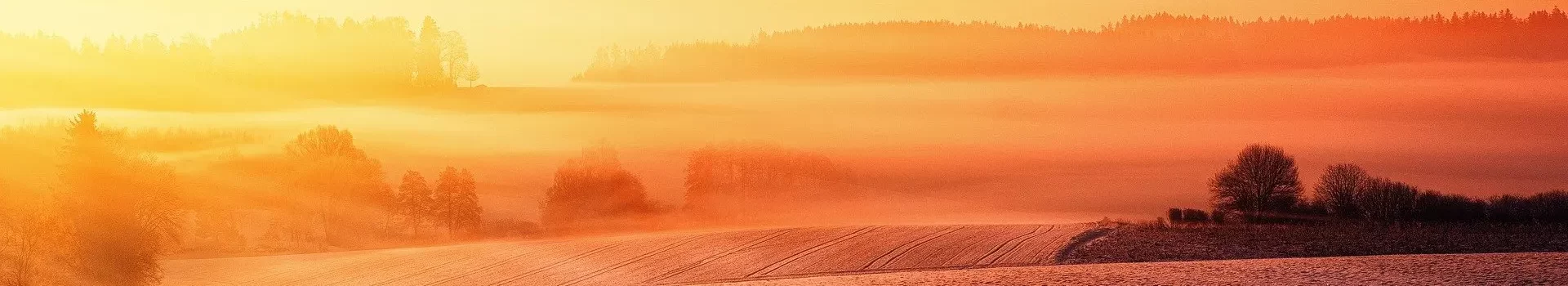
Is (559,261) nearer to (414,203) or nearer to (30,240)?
(414,203)

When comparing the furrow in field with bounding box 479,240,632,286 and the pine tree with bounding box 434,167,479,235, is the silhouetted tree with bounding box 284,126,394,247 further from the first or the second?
the furrow in field with bounding box 479,240,632,286

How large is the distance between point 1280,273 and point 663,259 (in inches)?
921

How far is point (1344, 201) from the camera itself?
55.1 metres

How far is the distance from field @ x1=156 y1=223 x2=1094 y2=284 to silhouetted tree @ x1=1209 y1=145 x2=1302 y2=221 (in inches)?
320

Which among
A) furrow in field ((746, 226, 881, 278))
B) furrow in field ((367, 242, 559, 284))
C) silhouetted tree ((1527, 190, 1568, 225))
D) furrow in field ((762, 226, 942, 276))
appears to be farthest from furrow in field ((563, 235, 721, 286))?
silhouetted tree ((1527, 190, 1568, 225))

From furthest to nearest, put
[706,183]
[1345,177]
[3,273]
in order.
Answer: [706,183] → [1345,177] → [3,273]

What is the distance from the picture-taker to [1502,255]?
41.2 metres

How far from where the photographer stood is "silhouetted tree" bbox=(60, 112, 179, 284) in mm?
38250

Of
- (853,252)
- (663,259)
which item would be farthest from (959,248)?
(663,259)

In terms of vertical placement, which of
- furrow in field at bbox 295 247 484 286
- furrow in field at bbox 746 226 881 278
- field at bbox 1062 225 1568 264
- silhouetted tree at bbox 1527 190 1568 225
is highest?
silhouetted tree at bbox 1527 190 1568 225

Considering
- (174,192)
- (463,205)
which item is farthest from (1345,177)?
(174,192)

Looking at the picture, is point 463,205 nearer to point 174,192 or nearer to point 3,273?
point 174,192

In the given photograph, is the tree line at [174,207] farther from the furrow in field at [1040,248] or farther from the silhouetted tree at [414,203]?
the furrow in field at [1040,248]

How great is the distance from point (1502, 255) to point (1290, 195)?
51.3ft
